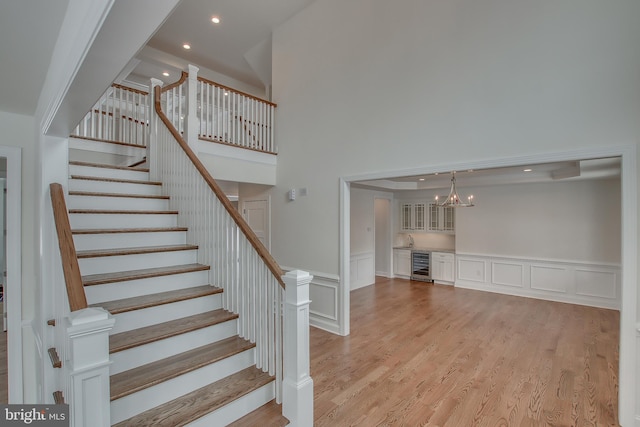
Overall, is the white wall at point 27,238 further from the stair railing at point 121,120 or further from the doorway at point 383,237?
the doorway at point 383,237

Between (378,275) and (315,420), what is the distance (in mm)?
6261

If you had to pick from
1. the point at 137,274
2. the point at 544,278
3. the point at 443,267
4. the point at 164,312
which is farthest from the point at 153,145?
the point at 544,278

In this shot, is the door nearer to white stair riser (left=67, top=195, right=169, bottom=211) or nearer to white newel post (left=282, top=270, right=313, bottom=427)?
white stair riser (left=67, top=195, right=169, bottom=211)

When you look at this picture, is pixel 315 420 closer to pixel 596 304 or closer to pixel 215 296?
pixel 215 296

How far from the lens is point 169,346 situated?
2174 millimetres

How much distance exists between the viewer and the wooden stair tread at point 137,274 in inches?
88.5

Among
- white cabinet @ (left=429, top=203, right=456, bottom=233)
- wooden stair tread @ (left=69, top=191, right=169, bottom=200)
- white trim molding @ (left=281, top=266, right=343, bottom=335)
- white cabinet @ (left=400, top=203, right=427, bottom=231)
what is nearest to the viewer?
wooden stair tread @ (left=69, top=191, right=169, bottom=200)

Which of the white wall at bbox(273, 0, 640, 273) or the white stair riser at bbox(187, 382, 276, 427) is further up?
the white wall at bbox(273, 0, 640, 273)

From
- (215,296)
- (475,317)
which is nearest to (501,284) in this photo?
(475,317)

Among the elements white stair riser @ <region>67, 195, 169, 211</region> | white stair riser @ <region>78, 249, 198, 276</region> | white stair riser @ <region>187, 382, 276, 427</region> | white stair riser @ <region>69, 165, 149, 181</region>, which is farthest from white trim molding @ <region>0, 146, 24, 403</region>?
white stair riser @ <region>187, 382, 276, 427</region>

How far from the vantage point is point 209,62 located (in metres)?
6.84

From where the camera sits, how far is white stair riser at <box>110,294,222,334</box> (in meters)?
2.17

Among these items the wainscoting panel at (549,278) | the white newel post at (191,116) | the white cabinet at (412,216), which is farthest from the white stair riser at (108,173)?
the wainscoting panel at (549,278)

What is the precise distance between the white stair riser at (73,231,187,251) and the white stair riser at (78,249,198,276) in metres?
0.26
